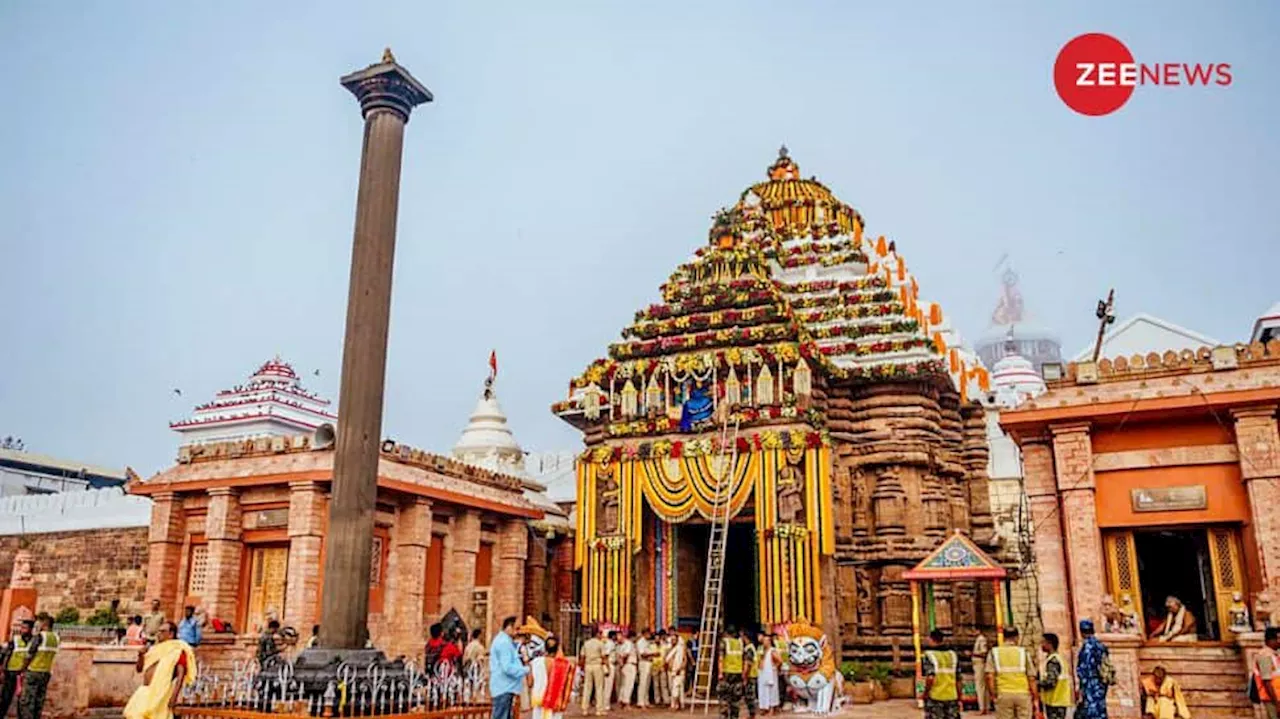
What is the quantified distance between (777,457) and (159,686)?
1364cm

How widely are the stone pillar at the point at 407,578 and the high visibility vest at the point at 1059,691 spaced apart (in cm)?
1202

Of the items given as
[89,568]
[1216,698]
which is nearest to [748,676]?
[1216,698]

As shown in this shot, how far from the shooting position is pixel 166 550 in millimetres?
19328

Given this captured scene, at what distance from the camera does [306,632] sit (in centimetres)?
1747

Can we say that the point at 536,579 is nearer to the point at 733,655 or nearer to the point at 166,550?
the point at 166,550

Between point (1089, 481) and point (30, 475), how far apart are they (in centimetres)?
3948

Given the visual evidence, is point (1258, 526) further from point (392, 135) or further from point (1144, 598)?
point (392, 135)

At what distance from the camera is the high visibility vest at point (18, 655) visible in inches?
510

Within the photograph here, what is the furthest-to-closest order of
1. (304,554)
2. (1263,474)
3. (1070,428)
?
(304,554) < (1070,428) < (1263,474)

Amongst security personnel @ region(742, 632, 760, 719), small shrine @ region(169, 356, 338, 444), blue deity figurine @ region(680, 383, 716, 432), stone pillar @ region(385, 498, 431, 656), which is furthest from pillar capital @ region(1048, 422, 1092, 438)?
small shrine @ region(169, 356, 338, 444)

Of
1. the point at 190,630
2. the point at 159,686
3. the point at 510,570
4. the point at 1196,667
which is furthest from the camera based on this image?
the point at 510,570

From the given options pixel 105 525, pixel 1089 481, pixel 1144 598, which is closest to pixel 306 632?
pixel 105 525

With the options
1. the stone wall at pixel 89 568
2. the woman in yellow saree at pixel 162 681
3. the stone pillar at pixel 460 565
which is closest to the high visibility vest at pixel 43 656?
the woman in yellow saree at pixel 162 681

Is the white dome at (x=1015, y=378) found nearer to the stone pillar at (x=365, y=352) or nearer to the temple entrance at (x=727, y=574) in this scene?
the temple entrance at (x=727, y=574)
